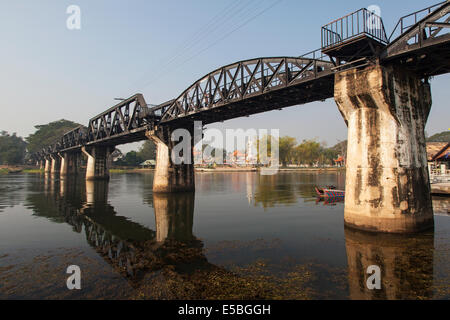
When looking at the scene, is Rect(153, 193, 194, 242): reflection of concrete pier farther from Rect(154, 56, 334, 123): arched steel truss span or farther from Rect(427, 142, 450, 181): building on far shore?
Rect(427, 142, 450, 181): building on far shore

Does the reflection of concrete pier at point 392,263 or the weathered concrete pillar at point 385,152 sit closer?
the reflection of concrete pier at point 392,263

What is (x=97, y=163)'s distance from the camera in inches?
3017

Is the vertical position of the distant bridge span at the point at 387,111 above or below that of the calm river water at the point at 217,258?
above

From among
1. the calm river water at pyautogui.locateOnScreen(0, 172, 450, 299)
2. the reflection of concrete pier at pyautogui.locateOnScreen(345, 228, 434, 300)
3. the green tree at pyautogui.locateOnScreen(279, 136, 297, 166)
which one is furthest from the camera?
the green tree at pyautogui.locateOnScreen(279, 136, 297, 166)

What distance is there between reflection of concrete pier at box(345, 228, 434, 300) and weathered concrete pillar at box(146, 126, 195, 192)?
2888 centimetres

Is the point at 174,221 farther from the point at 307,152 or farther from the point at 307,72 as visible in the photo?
the point at 307,152

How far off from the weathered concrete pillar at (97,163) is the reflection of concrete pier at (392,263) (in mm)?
73600

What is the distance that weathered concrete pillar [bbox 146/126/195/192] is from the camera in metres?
40.5

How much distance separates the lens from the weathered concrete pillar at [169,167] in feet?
133

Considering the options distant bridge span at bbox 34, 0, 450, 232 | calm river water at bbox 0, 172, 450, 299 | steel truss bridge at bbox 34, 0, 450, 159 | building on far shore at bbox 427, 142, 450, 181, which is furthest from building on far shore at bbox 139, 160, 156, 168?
distant bridge span at bbox 34, 0, 450, 232

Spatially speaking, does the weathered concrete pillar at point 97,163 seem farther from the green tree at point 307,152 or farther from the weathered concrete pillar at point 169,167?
the green tree at point 307,152

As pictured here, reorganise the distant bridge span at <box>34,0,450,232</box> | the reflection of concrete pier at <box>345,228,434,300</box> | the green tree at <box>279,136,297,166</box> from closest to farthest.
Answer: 1. the reflection of concrete pier at <box>345,228,434,300</box>
2. the distant bridge span at <box>34,0,450,232</box>
3. the green tree at <box>279,136,297,166</box>

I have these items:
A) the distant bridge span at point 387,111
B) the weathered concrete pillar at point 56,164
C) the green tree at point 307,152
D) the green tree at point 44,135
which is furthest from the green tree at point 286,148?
the distant bridge span at point 387,111
